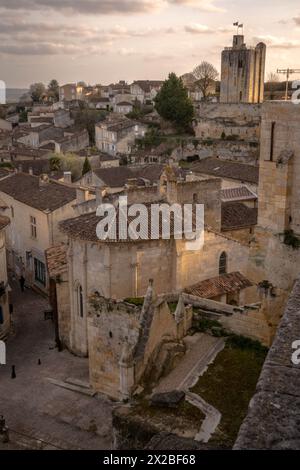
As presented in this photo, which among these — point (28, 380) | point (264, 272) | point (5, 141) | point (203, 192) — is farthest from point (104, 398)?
point (5, 141)

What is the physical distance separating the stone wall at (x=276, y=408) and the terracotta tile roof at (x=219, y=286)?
15.9 metres

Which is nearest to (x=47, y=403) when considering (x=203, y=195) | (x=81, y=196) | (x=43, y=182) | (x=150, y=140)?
(x=203, y=195)

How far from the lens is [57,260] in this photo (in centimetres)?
2795

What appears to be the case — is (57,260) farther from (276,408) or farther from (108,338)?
(276,408)

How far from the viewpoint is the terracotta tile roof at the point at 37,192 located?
115ft

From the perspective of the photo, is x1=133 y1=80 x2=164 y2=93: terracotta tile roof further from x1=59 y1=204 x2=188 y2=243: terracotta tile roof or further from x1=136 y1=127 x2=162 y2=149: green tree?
x1=59 y1=204 x2=188 y2=243: terracotta tile roof

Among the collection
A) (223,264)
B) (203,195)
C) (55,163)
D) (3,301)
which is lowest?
(3,301)

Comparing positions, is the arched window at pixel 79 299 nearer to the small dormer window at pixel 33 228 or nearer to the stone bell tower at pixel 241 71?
the small dormer window at pixel 33 228

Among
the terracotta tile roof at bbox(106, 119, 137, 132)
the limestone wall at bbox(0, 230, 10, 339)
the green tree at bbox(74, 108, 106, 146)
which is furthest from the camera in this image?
the green tree at bbox(74, 108, 106, 146)

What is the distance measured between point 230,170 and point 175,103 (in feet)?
114

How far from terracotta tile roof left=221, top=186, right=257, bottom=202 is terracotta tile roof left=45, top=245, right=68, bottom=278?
13.0m

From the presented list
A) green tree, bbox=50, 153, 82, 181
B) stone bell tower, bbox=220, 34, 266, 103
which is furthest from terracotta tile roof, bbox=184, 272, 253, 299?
stone bell tower, bbox=220, 34, 266, 103

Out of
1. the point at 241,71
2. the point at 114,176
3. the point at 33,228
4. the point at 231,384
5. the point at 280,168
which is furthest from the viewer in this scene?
the point at 241,71

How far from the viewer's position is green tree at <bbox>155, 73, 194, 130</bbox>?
79.4 metres
